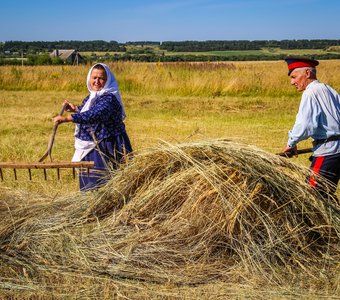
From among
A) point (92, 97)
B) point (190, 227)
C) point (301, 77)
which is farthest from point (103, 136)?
point (301, 77)

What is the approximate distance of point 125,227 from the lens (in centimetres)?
353

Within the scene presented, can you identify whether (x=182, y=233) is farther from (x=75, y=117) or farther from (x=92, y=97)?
(x=92, y=97)

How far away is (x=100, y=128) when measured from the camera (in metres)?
4.31

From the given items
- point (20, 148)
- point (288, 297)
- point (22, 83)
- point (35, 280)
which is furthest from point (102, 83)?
point (22, 83)

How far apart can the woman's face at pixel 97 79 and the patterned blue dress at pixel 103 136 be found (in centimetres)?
12

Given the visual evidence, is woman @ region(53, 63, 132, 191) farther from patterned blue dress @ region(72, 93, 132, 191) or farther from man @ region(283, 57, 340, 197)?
man @ region(283, 57, 340, 197)

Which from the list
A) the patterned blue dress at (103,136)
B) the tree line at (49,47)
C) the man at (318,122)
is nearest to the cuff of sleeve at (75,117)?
the patterned blue dress at (103,136)

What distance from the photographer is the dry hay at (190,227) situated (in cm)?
320

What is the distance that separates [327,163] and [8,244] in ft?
7.85

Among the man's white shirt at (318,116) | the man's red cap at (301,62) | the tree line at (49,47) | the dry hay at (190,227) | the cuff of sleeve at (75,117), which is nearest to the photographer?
the dry hay at (190,227)

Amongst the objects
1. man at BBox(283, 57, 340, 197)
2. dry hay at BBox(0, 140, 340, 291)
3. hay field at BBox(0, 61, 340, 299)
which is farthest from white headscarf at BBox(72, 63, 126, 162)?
man at BBox(283, 57, 340, 197)

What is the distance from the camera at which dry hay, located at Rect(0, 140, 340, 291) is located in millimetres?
3195

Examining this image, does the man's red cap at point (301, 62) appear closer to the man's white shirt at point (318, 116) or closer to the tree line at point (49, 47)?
the man's white shirt at point (318, 116)

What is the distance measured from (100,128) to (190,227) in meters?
1.37
